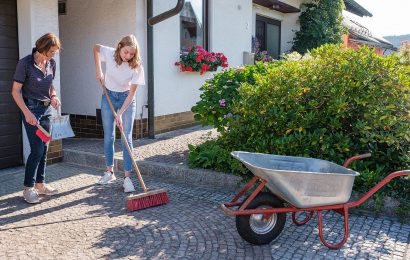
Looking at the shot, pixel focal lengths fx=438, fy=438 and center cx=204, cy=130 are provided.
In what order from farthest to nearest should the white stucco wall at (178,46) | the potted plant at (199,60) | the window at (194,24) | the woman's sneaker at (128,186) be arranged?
1. the window at (194,24)
2. the potted plant at (199,60)
3. the white stucco wall at (178,46)
4. the woman's sneaker at (128,186)

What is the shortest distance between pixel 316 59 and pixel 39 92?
2.91 metres

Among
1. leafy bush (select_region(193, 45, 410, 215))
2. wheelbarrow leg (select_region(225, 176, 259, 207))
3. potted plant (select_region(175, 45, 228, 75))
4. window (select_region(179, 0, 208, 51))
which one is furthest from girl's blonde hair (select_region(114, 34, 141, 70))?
window (select_region(179, 0, 208, 51))

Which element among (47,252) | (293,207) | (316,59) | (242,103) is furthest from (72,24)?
(293,207)

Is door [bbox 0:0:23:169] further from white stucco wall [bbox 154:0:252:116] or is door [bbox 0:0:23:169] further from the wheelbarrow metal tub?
the wheelbarrow metal tub

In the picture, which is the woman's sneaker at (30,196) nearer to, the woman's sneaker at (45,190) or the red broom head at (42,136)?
the woman's sneaker at (45,190)

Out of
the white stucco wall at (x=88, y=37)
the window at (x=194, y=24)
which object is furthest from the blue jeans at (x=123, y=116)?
the window at (x=194, y=24)

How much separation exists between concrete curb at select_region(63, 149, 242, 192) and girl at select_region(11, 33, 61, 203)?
136cm

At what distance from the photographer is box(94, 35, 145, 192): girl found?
14.7ft

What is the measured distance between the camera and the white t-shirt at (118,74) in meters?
4.57

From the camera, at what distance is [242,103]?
191 inches

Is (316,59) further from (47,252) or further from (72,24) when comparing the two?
(72,24)

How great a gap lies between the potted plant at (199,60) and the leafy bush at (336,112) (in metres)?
3.06

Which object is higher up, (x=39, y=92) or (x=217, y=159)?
(x=39, y=92)

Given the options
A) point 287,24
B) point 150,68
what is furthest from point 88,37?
point 287,24
